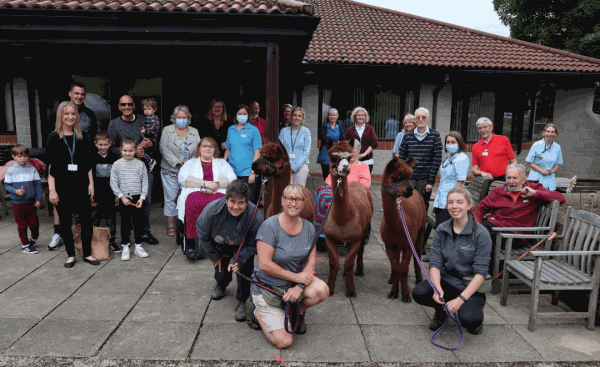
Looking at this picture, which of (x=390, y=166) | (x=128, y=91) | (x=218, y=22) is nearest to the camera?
(x=390, y=166)

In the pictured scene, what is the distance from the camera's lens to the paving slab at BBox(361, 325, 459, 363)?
3100 millimetres

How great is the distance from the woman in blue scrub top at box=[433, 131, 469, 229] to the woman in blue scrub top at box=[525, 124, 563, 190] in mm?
1850

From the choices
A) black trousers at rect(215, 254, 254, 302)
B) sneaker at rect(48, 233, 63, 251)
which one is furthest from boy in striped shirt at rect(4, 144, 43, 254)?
black trousers at rect(215, 254, 254, 302)

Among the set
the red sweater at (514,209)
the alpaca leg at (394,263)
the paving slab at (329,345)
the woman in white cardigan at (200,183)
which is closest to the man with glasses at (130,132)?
the woman in white cardigan at (200,183)

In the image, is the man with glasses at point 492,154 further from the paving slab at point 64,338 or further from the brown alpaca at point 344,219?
the paving slab at point 64,338

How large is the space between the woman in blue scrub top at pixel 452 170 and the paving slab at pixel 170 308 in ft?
9.91

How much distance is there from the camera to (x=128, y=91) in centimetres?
905

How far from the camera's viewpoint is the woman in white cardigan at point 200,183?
518 cm

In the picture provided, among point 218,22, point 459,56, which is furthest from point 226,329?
point 459,56

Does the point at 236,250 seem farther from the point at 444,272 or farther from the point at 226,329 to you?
the point at 444,272

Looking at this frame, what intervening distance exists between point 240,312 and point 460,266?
199cm

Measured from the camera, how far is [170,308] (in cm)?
386

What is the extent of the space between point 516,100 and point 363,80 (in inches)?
216

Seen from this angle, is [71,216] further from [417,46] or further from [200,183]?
[417,46]
